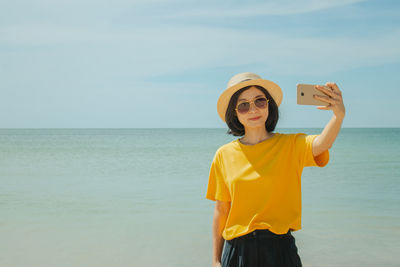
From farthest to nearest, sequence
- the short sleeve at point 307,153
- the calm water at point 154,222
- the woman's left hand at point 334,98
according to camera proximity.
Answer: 1. the calm water at point 154,222
2. the short sleeve at point 307,153
3. the woman's left hand at point 334,98

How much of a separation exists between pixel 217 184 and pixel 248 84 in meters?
0.57

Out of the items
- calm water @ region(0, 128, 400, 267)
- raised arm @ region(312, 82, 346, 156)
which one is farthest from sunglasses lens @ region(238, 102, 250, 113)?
calm water @ region(0, 128, 400, 267)

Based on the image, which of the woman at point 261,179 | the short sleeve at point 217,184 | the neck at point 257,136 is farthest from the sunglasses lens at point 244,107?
the short sleeve at point 217,184

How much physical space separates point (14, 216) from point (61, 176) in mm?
5278

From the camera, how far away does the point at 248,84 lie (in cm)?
208

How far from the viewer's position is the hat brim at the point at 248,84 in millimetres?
2075

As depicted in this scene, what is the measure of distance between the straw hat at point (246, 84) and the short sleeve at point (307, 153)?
0.33 m

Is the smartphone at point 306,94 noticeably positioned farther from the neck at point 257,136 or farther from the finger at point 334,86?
the neck at point 257,136

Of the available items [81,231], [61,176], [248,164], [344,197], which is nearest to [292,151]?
[248,164]

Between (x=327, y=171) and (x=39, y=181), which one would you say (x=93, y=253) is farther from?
(x=327, y=171)

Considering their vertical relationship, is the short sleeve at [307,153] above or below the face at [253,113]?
below

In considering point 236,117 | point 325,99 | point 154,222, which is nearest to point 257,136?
point 236,117

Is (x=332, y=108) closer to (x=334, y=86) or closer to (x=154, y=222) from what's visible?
(x=334, y=86)

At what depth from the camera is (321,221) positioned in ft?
19.6
